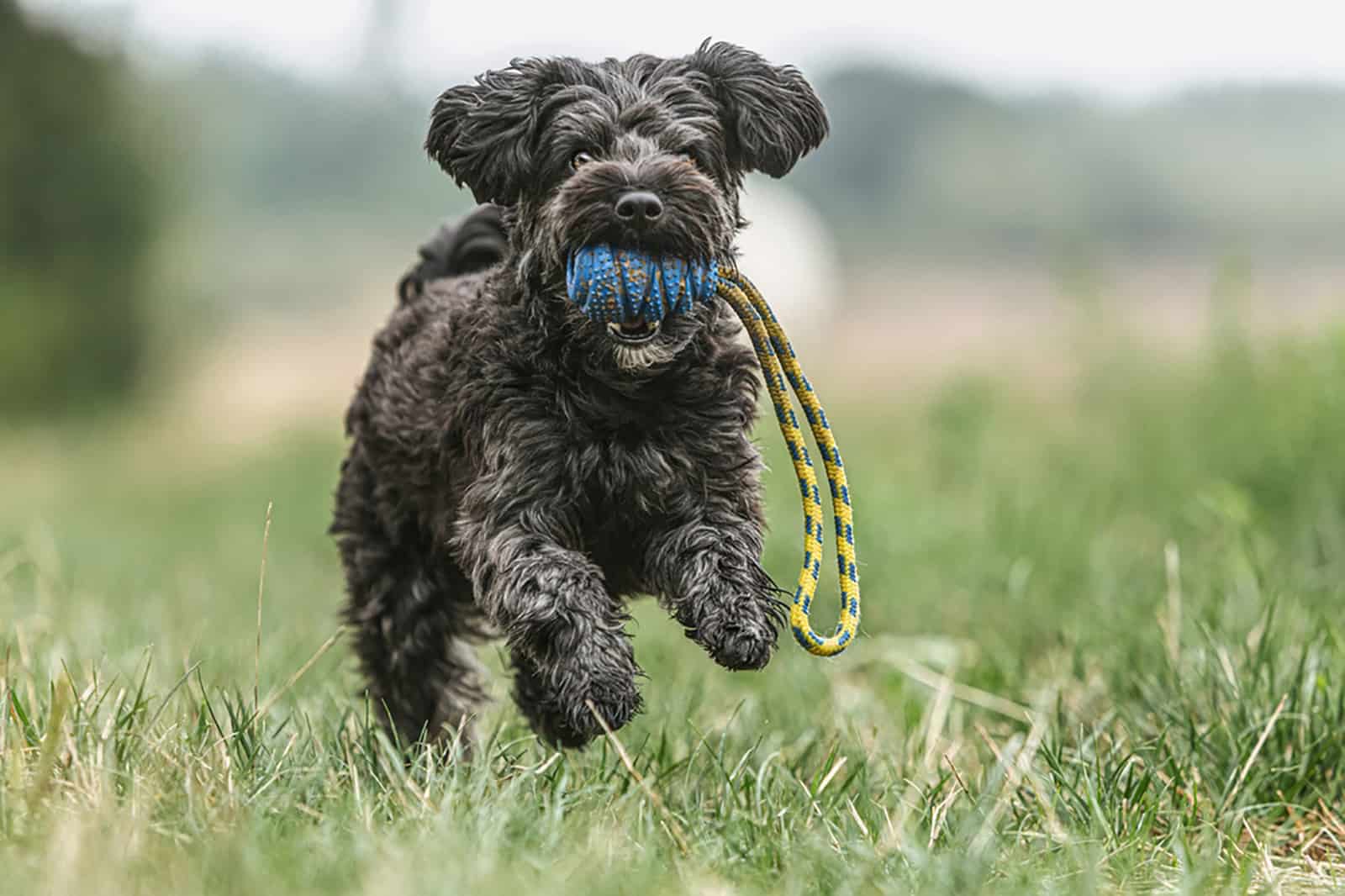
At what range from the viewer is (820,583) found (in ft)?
22.8

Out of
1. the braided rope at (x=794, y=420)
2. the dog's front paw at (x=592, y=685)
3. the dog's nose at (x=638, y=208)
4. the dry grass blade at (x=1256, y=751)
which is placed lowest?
the dry grass blade at (x=1256, y=751)

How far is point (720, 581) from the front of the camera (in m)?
3.52

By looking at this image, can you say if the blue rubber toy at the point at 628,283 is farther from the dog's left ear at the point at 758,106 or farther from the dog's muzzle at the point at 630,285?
the dog's left ear at the point at 758,106

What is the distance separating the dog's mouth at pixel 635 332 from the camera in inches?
138

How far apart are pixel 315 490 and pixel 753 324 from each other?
8.82 metres

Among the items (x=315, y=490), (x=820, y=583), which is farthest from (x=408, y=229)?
(x=820, y=583)

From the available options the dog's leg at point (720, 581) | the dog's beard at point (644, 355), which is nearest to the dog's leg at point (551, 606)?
the dog's leg at point (720, 581)

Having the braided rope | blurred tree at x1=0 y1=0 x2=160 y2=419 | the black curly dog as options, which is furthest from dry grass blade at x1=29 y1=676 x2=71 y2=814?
blurred tree at x1=0 y1=0 x2=160 y2=419

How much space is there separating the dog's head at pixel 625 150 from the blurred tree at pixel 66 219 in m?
17.5

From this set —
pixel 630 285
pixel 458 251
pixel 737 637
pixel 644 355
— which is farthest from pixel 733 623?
pixel 458 251

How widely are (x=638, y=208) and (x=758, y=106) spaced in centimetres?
69

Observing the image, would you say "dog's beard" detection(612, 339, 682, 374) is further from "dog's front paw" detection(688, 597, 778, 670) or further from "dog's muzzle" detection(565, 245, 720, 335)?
"dog's front paw" detection(688, 597, 778, 670)

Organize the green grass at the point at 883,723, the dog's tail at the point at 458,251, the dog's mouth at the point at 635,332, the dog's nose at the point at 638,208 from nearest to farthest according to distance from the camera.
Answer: the green grass at the point at 883,723
the dog's nose at the point at 638,208
the dog's mouth at the point at 635,332
the dog's tail at the point at 458,251

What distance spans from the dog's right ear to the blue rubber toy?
49 centimetres
